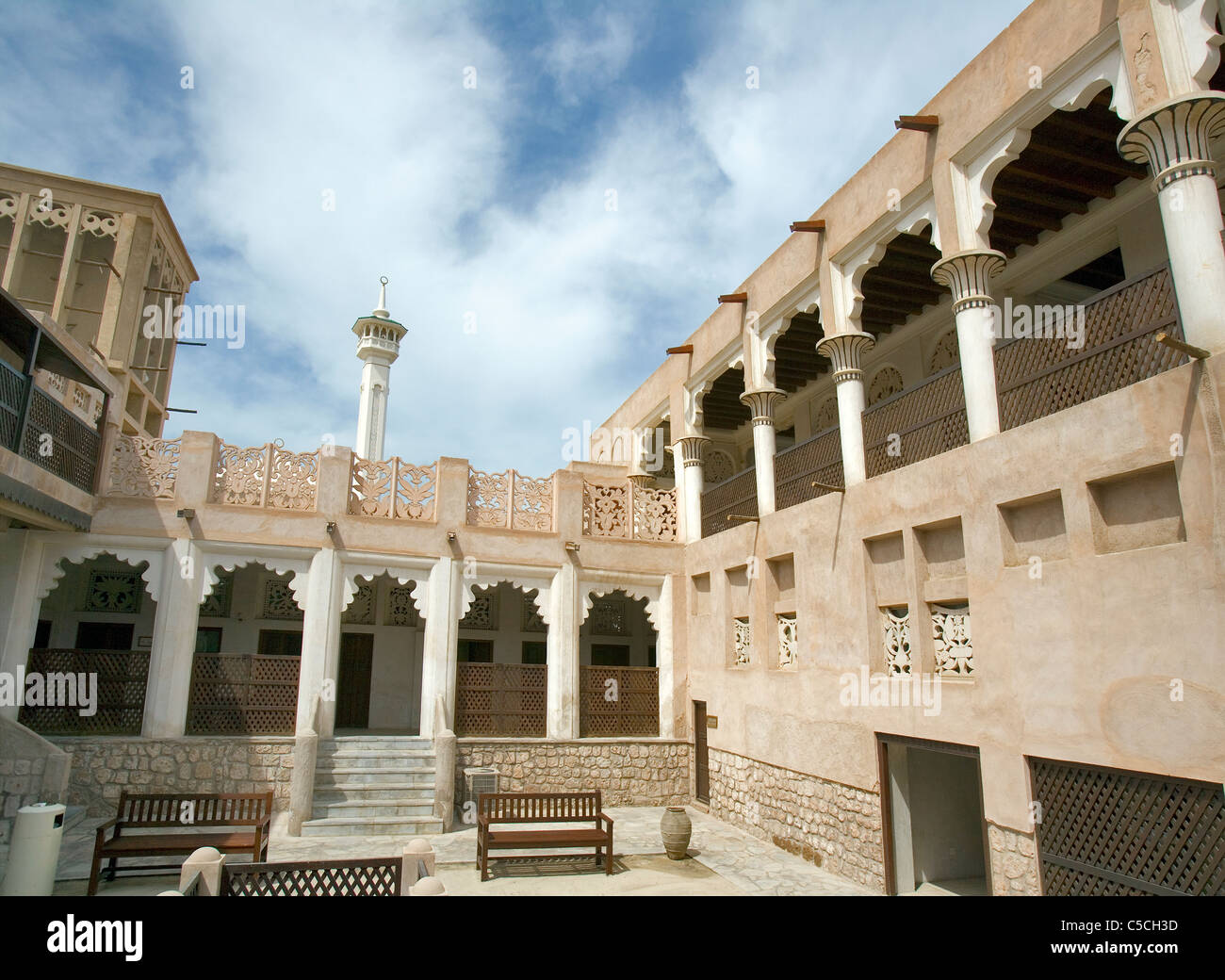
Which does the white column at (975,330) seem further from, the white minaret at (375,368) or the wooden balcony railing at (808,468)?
the white minaret at (375,368)

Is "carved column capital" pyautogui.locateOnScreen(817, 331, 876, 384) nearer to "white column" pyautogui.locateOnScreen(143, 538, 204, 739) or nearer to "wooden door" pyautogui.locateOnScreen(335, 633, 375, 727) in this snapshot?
"white column" pyautogui.locateOnScreen(143, 538, 204, 739)

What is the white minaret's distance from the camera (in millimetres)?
27422

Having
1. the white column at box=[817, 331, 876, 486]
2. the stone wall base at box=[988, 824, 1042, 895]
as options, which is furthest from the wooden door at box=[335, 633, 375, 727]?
the stone wall base at box=[988, 824, 1042, 895]

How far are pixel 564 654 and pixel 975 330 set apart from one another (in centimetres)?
875

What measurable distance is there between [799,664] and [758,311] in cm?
579

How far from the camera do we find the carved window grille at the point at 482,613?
59.2 ft

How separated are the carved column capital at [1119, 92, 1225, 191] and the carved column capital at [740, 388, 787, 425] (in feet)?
22.0

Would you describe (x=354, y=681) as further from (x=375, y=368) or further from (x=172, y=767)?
(x=375, y=368)

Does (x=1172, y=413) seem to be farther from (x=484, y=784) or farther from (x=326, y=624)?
(x=326, y=624)

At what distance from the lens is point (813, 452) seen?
11.6 meters

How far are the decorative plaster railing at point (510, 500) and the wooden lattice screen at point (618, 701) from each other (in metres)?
2.90

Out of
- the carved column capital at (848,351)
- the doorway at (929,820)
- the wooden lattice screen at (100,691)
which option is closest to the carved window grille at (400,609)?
the wooden lattice screen at (100,691)

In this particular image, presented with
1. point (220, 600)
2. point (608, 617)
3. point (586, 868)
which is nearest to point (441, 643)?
point (586, 868)
